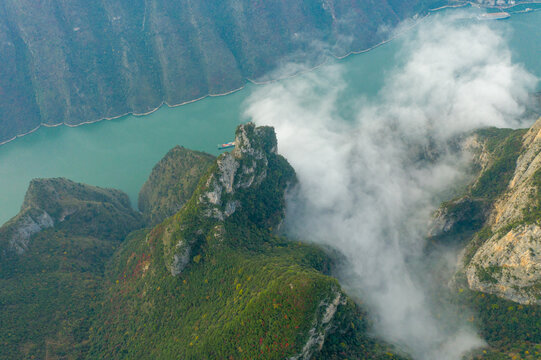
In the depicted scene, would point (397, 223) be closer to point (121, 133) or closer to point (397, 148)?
point (397, 148)

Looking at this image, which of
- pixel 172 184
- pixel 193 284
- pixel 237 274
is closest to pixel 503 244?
pixel 237 274

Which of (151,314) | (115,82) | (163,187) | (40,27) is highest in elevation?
(40,27)

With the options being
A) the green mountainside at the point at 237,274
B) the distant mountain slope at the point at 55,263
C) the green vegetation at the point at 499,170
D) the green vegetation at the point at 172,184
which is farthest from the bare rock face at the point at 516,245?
the distant mountain slope at the point at 55,263

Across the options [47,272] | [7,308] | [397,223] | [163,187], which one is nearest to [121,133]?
[163,187]

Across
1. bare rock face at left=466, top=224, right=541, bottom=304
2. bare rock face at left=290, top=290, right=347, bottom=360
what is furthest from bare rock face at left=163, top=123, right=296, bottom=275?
bare rock face at left=466, top=224, right=541, bottom=304

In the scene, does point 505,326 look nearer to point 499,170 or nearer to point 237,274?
point 499,170

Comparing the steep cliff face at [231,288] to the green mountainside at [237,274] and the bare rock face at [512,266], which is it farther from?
the bare rock face at [512,266]
